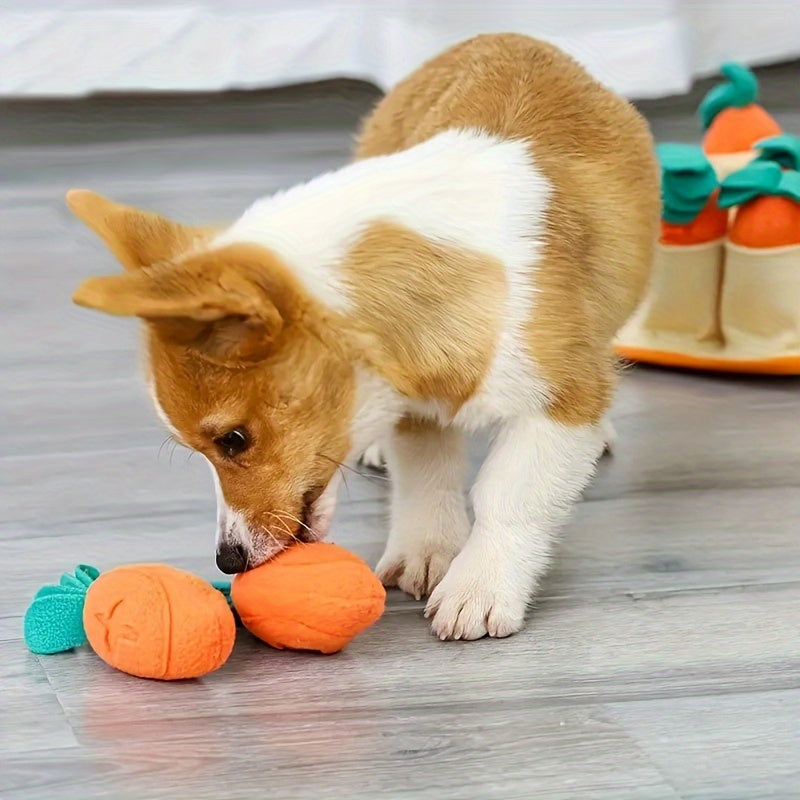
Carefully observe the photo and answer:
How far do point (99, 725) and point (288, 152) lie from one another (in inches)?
115

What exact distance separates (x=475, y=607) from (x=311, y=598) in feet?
0.69

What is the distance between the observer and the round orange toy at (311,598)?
1500 millimetres

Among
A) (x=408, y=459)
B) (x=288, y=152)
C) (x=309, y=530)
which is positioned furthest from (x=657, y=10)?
(x=309, y=530)

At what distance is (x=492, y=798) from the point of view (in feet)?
4.16

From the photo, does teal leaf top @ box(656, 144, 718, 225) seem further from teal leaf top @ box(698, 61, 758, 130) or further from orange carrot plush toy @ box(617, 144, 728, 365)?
teal leaf top @ box(698, 61, 758, 130)

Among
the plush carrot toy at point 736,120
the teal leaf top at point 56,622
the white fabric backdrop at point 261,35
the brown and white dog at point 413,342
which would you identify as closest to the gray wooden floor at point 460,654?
the teal leaf top at point 56,622

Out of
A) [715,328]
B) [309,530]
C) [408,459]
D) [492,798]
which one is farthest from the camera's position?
[715,328]

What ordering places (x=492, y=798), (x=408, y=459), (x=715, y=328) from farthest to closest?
(x=715, y=328), (x=408, y=459), (x=492, y=798)

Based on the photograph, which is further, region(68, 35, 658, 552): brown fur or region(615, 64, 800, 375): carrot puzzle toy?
region(615, 64, 800, 375): carrot puzzle toy

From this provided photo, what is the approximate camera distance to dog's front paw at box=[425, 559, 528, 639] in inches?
63.1

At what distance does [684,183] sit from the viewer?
96.3 inches

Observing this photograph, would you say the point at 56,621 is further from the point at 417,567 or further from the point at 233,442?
the point at 417,567

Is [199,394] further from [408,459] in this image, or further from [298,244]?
[408,459]

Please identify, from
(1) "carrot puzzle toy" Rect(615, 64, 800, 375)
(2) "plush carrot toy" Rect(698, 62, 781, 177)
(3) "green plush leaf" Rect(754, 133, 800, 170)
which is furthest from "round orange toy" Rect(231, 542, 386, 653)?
(2) "plush carrot toy" Rect(698, 62, 781, 177)
